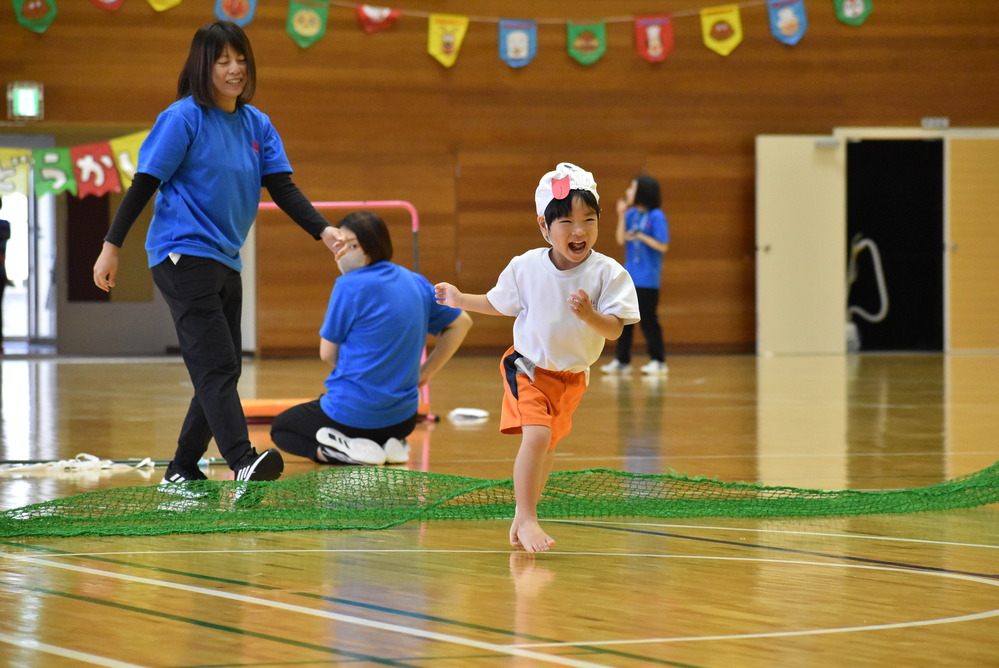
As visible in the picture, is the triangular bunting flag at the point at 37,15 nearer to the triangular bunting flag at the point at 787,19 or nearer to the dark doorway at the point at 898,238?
the triangular bunting flag at the point at 787,19

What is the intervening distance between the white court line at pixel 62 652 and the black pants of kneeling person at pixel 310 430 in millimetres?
2270

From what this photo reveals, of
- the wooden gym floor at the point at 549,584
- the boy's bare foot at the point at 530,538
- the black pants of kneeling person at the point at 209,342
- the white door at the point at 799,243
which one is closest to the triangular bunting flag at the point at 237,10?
the white door at the point at 799,243

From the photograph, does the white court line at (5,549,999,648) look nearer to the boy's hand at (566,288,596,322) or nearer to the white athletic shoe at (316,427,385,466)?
the boy's hand at (566,288,596,322)

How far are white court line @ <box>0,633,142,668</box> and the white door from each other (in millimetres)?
10115

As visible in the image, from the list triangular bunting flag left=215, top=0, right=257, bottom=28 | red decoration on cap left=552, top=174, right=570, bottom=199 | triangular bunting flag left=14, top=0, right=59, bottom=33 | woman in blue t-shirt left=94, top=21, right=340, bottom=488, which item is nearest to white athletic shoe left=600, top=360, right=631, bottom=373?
triangular bunting flag left=215, top=0, right=257, bottom=28

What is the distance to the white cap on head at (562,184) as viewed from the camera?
271cm

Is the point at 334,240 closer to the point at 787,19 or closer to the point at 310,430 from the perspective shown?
the point at 310,430

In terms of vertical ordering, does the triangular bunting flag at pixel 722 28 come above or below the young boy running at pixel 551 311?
above

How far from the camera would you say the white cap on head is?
2711mm

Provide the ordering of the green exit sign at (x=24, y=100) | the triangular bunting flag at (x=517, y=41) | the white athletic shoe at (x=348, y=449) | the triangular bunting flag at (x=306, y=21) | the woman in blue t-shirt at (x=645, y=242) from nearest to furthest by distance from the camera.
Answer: the white athletic shoe at (x=348, y=449) < the woman in blue t-shirt at (x=645, y=242) < the green exit sign at (x=24, y=100) < the triangular bunting flag at (x=306, y=21) < the triangular bunting flag at (x=517, y=41)

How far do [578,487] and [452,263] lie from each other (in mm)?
8030

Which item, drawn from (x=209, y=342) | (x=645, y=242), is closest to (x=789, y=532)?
(x=209, y=342)

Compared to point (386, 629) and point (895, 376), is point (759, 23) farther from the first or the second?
point (386, 629)

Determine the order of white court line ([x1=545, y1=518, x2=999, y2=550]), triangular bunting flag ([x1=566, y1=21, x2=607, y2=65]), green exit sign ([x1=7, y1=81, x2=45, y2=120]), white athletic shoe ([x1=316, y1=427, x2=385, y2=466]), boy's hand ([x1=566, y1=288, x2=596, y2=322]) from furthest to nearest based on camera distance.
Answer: triangular bunting flag ([x1=566, y1=21, x2=607, y2=65]) < green exit sign ([x1=7, y1=81, x2=45, y2=120]) < white athletic shoe ([x1=316, y1=427, x2=385, y2=466]) < white court line ([x1=545, y1=518, x2=999, y2=550]) < boy's hand ([x1=566, y1=288, x2=596, y2=322])
